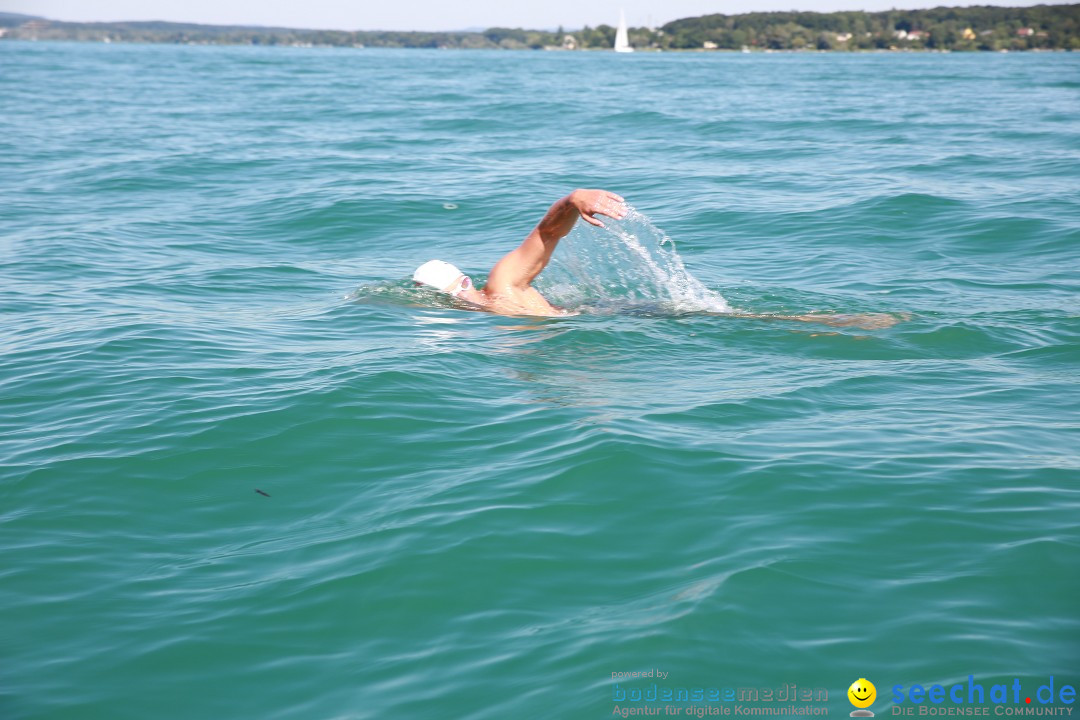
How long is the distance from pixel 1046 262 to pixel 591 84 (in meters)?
33.1

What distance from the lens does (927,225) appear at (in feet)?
40.4

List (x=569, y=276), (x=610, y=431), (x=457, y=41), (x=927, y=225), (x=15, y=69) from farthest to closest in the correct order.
A: (x=457, y=41) < (x=15, y=69) < (x=927, y=225) < (x=569, y=276) < (x=610, y=431)

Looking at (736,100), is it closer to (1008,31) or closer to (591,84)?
(591,84)

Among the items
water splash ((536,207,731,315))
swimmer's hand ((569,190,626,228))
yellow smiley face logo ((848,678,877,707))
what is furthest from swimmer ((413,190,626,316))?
yellow smiley face logo ((848,678,877,707))

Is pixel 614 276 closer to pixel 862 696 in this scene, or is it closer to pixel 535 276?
pixel 535 276

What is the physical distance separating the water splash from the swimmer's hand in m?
1.80

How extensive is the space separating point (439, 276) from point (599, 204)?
2354 mm

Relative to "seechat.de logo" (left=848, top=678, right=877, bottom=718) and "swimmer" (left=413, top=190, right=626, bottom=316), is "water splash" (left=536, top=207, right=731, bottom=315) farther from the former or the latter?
"seechat.de logo" (left=848, top=678, right=877, bottom=718)

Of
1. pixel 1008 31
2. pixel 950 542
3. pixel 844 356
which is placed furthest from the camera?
pixel 1008 31

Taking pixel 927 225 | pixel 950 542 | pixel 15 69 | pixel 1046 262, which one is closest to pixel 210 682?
pixel 950 542

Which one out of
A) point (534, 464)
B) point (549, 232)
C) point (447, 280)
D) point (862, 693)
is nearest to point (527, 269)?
point (549, 232)

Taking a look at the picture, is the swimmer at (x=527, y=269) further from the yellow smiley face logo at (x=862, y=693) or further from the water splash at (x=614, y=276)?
the yellow smiley face logo at (x=862, y=693)

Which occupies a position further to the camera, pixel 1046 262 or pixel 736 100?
pixel 736 100

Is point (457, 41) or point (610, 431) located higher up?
point (457, 41)
